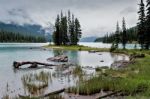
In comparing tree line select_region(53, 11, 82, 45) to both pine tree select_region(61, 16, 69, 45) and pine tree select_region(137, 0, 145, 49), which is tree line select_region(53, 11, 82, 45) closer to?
pine tree select_region(61, 16, 69, 45)

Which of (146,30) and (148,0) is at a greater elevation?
(148,0)

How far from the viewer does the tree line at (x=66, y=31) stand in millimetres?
131375

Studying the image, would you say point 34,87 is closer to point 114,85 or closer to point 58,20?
point 114,85

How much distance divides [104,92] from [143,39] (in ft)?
207

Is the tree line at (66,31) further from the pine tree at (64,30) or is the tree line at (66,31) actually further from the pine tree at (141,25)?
the pine tree at (141,25)

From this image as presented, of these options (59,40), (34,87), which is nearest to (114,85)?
(34,87)

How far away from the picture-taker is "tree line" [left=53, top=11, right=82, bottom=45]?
131375 millimetres

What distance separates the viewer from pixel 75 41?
134 meters

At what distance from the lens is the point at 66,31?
13412cm

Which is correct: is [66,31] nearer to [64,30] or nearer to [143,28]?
[64,30]

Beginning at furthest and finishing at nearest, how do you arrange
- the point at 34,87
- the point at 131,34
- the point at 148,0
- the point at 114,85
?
the point at 131,34
the point at 148,0
the point at 34,87
the point at 114,85

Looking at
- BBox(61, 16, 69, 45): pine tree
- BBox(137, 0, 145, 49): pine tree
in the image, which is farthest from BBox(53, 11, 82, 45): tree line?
BBox(137, 0, 145, 49): pine tree

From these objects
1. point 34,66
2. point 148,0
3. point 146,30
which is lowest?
point 34,66

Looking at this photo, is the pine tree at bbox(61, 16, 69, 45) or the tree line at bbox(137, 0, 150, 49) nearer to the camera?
the tree line at bbox(137, 0, 150, 49)
